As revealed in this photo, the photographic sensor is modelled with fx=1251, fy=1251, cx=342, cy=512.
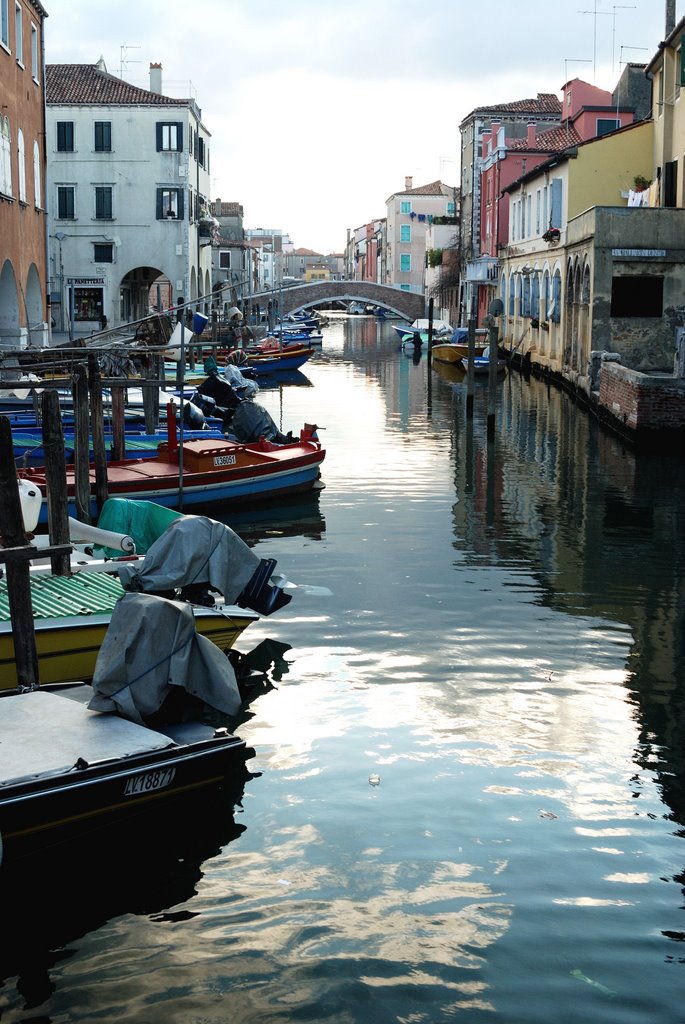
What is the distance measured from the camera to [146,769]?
676 centimetres

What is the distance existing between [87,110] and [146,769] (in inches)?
1785

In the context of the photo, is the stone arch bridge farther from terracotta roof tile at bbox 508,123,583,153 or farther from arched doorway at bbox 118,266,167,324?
terracotta roof tile at bbox 508,123,583,153

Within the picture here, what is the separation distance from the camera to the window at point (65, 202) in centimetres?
4838

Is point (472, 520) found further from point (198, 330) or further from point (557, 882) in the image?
point (198, 330)

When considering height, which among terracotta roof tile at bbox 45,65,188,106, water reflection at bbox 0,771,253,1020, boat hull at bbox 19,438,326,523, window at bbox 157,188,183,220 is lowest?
water reflection at bbox 0,771,253,1020

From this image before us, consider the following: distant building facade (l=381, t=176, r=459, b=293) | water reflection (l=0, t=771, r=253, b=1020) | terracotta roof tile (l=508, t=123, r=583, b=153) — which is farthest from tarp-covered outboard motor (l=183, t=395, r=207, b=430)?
distant building facade (l=381, t=176, r=459, b=293)

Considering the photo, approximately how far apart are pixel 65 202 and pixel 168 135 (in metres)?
4.75

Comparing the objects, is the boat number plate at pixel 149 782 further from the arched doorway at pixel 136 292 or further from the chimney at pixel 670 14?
the arched doorway at pixel 136 292

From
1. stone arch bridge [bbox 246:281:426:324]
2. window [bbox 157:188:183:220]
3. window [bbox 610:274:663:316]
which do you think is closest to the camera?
window [bbox 610:274:663:316]

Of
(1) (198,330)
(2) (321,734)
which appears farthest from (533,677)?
(1) (198,330)

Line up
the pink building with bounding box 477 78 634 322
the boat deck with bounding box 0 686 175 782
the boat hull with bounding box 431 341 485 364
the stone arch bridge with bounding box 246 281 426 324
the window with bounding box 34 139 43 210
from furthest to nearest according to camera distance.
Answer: the stone arch bridge with bounding box 246 281 426 324
the boat hull with bounding box 431 341 485 364
the pink building with bounding box 477 78 634 322
the window with bounding box 34 139 43 210
the boat deck with bounding box 0 686 175 782

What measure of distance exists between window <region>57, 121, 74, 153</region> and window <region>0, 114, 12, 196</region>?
75.0 feet

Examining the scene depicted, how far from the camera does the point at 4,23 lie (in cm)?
2564

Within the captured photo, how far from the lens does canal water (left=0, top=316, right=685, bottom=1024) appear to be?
5426 mm
